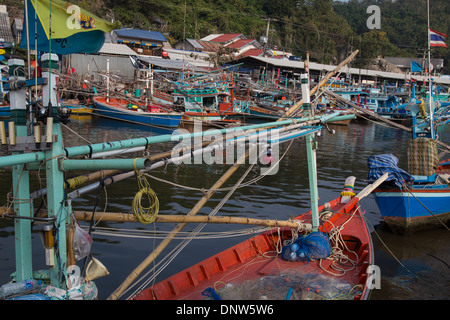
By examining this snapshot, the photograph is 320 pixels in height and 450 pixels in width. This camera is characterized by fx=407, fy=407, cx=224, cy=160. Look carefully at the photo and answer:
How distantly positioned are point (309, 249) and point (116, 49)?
46.4 meters

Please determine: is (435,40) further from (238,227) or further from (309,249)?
(309,249)

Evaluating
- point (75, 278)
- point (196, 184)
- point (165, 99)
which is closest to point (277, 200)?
point (196, 184)

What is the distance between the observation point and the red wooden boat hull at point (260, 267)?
7.11 metres

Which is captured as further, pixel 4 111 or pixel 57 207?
pixel 4 111

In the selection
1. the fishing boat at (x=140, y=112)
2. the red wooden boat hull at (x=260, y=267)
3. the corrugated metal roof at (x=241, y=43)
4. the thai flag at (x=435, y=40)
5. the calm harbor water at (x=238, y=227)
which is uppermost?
the corrugated metal roof at (x=241, y=43)

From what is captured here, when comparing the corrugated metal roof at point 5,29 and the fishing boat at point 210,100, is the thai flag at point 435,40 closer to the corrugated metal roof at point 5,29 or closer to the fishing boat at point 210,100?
the fishing boat at point 210,100

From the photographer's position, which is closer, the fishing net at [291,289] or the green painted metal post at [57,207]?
the green painted metal post at [57,207]

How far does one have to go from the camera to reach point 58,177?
17.8 ft

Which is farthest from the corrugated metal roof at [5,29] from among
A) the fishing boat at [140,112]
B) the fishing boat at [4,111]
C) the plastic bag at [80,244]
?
the plastic bag at [80,244]

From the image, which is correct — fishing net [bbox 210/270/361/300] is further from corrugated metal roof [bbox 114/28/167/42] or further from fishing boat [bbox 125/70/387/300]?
corrugated metal roof [bbox 114/28/167/42]

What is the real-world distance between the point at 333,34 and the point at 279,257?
83099 millimetres

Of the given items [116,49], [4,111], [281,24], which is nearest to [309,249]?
[4,111]

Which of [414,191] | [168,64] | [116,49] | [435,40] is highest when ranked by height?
[116,49]

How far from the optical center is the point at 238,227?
42.9 feet
